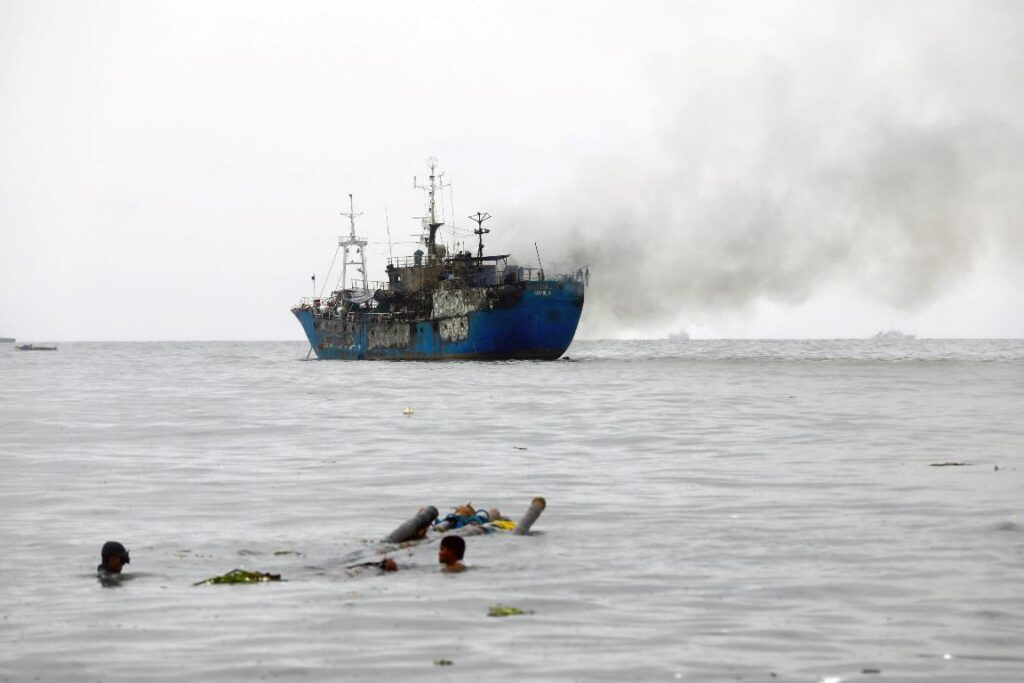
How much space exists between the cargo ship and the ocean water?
→ 56432mm

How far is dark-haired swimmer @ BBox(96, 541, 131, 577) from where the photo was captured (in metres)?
13.6

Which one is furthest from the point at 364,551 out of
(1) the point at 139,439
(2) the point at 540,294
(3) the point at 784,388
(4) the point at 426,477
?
(2) the point at 540,294

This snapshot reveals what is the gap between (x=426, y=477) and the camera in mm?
23281

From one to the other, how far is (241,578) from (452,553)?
7.59ft

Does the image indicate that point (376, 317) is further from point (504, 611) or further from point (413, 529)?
point (504, 611)

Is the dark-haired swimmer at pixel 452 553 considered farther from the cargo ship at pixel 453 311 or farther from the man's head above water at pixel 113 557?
the cargo ship at pixel 453 311

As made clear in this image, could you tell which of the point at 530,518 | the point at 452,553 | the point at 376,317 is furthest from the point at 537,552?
the point at 376,317

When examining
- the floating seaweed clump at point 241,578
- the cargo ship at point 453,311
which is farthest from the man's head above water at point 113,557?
the cargo ship at point 453,311

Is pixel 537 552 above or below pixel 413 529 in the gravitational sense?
below

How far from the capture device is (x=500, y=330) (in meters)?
92.3

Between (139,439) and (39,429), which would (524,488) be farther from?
(39,429)

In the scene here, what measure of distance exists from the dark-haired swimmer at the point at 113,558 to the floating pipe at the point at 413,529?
3194 mm

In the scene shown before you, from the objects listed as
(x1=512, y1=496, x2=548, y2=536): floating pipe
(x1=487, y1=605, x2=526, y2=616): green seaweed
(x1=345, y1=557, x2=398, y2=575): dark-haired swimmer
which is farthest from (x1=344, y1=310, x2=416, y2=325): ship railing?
(x1=487, y1=605, x2=526, y2=616): green seaweed

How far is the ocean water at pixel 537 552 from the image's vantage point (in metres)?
10.2
